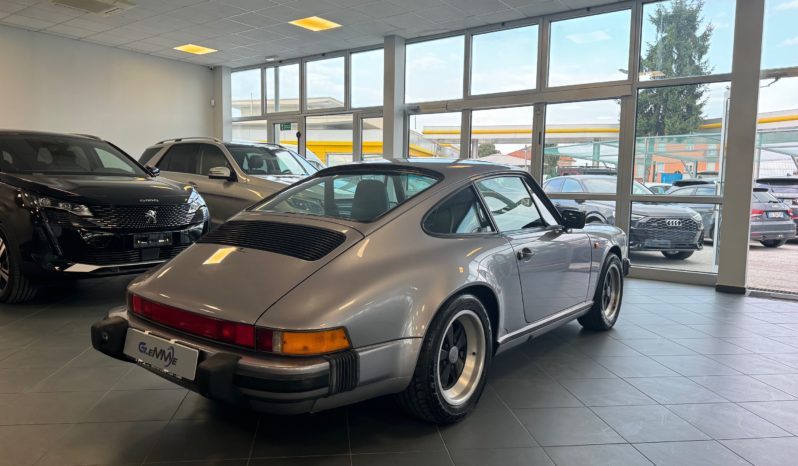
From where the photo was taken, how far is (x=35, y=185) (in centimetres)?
412

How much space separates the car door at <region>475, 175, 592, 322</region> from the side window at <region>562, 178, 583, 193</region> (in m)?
4.30

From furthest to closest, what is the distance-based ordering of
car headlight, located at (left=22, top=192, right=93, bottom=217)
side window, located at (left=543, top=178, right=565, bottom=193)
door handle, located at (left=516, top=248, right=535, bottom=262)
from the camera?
1. side window, located at (left=543, top=178, right=565, bottom=193)
2. car headlight, located at (left=22, top=192, right=93, bottom=217)
3. door handle, located at (left=516, top=248, right=535, bottom=262)

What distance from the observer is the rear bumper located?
1.83 meters

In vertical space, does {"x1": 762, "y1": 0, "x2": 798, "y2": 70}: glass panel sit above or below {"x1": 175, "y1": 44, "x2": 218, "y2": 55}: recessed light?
below

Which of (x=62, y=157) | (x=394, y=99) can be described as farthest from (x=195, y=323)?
(x=394, y=99)

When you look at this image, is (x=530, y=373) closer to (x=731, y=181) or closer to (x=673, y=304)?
(x=673, y=304)

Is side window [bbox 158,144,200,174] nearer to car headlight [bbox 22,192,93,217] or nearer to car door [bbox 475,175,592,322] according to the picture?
car headlight [bbox 22,192,93,217]

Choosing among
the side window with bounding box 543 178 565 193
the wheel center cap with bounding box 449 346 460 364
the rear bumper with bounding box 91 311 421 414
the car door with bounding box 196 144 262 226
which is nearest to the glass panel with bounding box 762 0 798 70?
the side window with bounding box 543 178 565 193

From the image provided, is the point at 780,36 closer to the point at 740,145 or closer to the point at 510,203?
the point at 740,145

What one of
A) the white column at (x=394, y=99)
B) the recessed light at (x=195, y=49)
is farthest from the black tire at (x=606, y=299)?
the recessed light at (x=195, y=49)

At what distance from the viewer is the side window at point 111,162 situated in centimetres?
512

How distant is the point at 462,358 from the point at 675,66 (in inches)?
237

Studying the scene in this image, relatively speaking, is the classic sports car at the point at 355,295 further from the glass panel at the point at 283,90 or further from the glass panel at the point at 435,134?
the glass panel at the point at 283,90

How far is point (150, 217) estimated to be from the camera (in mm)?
4301
